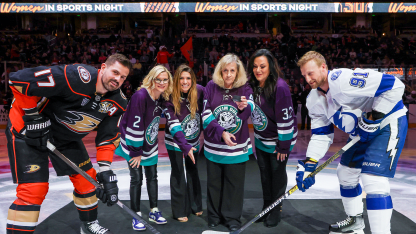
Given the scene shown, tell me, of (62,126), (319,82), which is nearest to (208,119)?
(319,82)

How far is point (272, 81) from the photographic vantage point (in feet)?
9.10

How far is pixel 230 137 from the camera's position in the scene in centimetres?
269

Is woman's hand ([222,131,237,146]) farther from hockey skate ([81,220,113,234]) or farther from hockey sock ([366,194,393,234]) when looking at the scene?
hockey skate ([81,220,113,234])

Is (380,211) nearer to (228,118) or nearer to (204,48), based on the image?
(228,118)

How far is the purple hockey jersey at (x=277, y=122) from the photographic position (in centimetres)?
271

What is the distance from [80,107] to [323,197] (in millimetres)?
2722

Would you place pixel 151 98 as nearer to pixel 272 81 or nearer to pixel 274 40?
pixel 272 81

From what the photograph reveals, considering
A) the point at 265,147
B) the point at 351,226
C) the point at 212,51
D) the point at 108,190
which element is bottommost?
the point at 351,226

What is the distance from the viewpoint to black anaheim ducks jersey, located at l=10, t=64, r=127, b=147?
2.06 metres

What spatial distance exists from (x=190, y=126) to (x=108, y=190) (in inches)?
38.2

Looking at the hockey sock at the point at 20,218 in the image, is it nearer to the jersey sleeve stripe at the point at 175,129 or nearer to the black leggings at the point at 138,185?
the black leggings at the point at 138,185

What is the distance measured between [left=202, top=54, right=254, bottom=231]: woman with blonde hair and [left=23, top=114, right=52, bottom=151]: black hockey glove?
121cm

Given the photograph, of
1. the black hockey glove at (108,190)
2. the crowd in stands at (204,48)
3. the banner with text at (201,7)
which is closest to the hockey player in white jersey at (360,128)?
the black hockey glove at (108,190)

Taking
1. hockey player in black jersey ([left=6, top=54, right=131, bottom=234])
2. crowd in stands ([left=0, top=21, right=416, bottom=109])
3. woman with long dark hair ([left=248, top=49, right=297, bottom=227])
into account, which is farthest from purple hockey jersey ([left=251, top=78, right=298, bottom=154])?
crowd in stands ([left=0, top=21, right=416, bottom=109])
